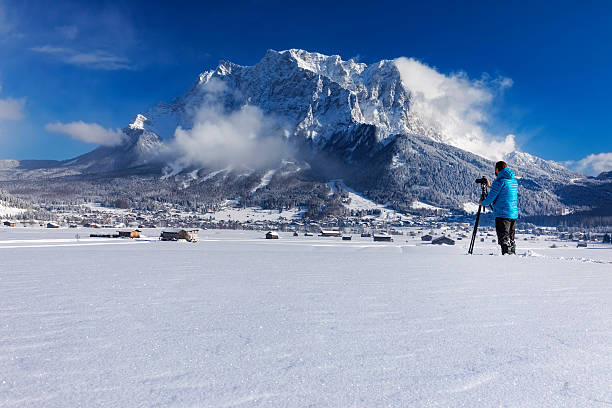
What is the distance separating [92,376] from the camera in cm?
190

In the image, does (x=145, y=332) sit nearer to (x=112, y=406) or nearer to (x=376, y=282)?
(x=112, y=406)

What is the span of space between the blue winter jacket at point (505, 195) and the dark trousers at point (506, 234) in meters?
0.19

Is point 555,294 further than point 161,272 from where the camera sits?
No

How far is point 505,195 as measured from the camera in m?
10.4

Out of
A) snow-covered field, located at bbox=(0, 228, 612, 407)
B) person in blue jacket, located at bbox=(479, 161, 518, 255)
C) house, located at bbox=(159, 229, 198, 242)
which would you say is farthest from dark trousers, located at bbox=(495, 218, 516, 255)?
house, located at bbox=(159, 229, 198, 242)

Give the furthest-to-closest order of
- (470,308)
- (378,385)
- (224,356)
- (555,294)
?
(555,294) → (470,308) → (224,356) → (378,385)

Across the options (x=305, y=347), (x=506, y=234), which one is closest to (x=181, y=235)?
(x=506, y=234)

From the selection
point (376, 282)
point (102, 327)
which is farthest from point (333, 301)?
point (102, 327)

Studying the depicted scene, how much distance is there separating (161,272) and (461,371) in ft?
18.6

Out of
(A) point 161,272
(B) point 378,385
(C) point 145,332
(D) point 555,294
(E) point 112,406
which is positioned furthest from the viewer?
(A) point 161,272

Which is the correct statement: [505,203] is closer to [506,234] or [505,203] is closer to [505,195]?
[505,195]

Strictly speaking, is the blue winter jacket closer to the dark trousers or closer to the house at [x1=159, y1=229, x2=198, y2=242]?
the dark trousers

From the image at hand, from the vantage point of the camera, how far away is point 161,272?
646cm

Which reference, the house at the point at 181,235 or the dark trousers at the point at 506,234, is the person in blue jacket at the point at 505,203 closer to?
the dark trousers at the point at 506,234
